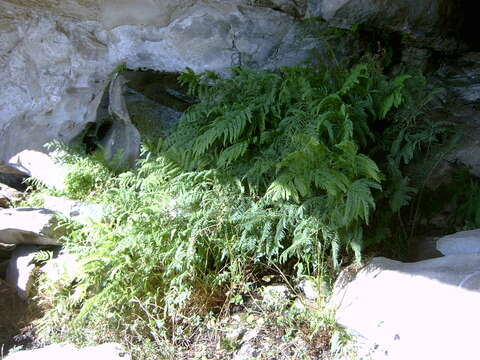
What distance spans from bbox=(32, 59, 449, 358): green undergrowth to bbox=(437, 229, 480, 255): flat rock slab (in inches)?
15.9

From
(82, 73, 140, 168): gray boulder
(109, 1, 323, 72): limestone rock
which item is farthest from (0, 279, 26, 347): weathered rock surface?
(109, 1, 323, 72): limestone rock

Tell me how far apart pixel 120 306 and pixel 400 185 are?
2396 mm

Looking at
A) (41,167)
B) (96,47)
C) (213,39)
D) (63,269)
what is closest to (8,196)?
(41,167)

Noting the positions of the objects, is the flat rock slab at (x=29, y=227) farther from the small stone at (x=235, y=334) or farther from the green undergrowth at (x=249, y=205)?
the small stone at (x=235, y=334)

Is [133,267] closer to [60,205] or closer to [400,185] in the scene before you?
[60,205]

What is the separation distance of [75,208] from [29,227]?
48cm

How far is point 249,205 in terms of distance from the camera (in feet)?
13.2

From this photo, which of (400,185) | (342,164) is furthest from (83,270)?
(400,185)

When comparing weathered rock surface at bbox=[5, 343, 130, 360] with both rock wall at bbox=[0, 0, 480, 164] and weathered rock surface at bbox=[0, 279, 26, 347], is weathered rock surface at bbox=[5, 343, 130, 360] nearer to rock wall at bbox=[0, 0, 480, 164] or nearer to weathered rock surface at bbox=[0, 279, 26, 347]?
weathered rock surface at bbox=[0, 279, 26, 347]

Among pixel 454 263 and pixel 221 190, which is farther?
pixel 221 190

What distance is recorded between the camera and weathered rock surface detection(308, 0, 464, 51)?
539 centimetres

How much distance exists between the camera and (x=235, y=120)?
432 cm

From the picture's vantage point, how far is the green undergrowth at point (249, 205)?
3596 mm

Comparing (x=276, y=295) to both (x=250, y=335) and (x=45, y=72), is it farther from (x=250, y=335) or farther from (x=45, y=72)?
(x=45, y=72)
